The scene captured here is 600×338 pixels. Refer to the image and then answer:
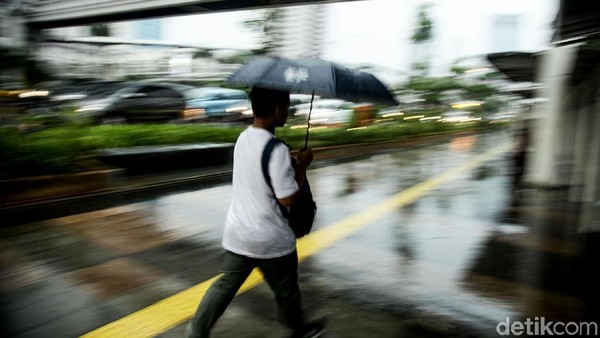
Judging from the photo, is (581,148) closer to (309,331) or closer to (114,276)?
(309,331)

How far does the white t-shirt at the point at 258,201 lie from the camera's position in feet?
7.36

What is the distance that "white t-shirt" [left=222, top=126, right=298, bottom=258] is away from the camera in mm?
2242

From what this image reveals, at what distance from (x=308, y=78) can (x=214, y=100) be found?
517 inches

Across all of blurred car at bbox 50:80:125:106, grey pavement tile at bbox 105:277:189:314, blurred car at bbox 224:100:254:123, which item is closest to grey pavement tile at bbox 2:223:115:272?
grey pavement tile at bbox 105:277:189:314

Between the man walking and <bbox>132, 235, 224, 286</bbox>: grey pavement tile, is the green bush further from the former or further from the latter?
the man walking

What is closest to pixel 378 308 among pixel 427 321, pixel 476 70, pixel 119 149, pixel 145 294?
pixel 427 321

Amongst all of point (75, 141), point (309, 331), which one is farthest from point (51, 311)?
point (75, 141)

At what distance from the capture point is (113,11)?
1997cm

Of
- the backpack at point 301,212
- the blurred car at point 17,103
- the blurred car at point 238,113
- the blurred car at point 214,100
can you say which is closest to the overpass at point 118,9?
the blurred car at point 214,100

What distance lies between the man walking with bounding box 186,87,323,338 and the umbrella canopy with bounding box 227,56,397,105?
112 mm

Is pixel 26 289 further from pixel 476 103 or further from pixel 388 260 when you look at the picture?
pixel 476 103

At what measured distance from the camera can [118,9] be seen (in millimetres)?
19750

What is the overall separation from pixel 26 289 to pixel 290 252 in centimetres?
247

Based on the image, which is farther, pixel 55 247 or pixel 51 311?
pixel 55 247
